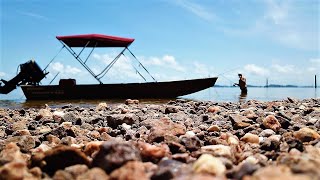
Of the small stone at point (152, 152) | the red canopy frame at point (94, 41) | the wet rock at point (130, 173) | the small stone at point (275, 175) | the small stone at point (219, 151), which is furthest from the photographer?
the red canopy frame at point (94, 41)

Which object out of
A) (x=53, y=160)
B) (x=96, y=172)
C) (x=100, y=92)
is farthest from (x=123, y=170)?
(x=100, y=92)

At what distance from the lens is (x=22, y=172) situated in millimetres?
2182

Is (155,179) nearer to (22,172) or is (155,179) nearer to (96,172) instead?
(96,172)

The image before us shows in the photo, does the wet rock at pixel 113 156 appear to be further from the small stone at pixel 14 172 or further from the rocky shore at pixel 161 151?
the small stone at pixel 14 172

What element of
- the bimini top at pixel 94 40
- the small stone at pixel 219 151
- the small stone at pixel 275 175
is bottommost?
the small stone at pixel 219 151

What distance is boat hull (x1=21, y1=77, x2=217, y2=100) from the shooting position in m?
20.5

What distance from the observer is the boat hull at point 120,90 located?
20.5 meters

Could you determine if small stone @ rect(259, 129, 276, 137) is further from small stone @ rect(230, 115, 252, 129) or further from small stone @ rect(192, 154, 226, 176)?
small stone @ rect(192, 154, 226, 176)

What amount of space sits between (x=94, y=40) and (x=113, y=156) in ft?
57.9

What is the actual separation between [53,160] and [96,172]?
2.28 feet

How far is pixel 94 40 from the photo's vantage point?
19.4m

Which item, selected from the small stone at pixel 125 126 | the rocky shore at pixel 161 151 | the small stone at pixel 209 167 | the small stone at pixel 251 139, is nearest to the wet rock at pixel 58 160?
the rocky shore at pixel 161 151

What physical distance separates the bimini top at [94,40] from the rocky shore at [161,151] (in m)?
12.6

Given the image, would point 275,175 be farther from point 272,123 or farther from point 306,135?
point 272,123
